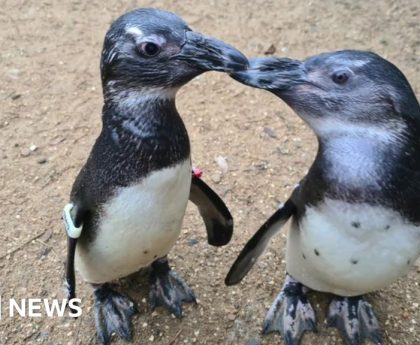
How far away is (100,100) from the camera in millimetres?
3518

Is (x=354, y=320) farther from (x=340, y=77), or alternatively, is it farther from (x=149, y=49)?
(x=149, y=49)

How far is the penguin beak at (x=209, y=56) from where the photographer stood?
1.73m

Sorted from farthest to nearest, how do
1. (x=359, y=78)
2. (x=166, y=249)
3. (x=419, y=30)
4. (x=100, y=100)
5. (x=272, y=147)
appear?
1. (x=419, y=30)
2. (x=100, y=100)
3. (x=272, y=147)
4. (x=166, y=249)
5. (x=359, y=78)

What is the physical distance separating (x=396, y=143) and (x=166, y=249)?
97 centimetres

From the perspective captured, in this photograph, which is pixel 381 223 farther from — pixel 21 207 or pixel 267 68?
pixel 21 207

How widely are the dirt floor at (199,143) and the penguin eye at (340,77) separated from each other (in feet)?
3.66

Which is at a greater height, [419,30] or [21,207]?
[419,30]

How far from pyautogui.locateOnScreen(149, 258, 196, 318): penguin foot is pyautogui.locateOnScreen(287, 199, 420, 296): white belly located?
61 cm

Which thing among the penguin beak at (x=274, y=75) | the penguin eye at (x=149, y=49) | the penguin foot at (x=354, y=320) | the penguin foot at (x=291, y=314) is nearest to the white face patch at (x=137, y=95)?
the penguin eye at (x=149, y=49)

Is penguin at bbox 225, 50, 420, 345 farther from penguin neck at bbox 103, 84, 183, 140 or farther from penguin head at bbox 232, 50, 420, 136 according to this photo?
penguin neck at bbox 103, 84, 183, 140

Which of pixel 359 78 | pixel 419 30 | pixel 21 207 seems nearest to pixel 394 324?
pixel 359 78

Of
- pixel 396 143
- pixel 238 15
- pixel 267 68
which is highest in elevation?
pixel 267 68

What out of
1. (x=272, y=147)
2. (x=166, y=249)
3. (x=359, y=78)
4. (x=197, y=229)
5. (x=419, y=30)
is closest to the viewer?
(x=359, y=78)

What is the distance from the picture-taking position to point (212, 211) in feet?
7.84
